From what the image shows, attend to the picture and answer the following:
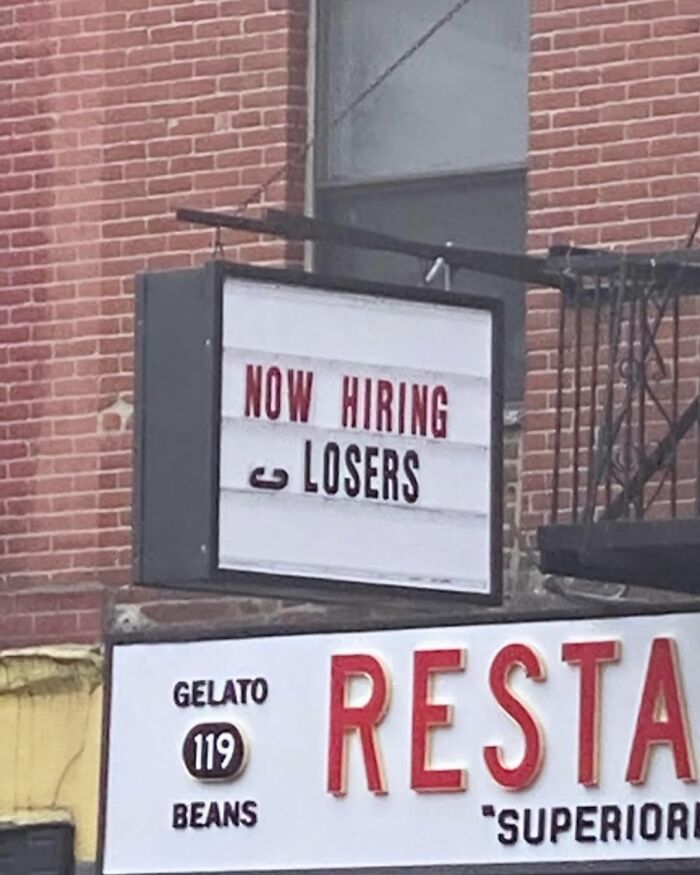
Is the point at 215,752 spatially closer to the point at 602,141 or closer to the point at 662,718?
the point at 662,718

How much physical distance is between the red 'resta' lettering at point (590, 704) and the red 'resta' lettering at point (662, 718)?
15cm

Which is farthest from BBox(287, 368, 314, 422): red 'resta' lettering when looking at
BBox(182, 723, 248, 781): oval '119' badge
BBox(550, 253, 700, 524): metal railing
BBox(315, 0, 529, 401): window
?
BBox(182, 723, 248, 781): oval '119' badge

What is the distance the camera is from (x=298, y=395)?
12.2 meters

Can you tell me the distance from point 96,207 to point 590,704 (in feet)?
10.4

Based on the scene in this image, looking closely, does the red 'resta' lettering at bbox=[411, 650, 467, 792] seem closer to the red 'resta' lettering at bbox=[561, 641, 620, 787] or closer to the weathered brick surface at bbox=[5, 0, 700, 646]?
A: the red 'resta' lettering at bbox=[561, 641, 620, 787]

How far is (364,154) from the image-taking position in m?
14.4

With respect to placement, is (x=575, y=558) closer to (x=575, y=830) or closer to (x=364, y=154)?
(x=575, y=830)

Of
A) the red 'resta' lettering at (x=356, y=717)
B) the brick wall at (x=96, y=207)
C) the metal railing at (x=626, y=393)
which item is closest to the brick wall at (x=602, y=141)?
the metal railing at (x=626, y=393)

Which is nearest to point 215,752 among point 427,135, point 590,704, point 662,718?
point 590,704

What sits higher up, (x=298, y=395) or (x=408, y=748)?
(x=298, y=395)

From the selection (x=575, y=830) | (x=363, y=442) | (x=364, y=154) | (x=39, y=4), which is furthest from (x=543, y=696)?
(x=39, y=4)

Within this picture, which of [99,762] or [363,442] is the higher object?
[363,442]

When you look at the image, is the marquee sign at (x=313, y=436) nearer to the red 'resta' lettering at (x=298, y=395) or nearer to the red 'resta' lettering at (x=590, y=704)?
the red 'resta' lettering at (x=298, y=395)

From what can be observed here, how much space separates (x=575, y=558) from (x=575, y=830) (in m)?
1.27
